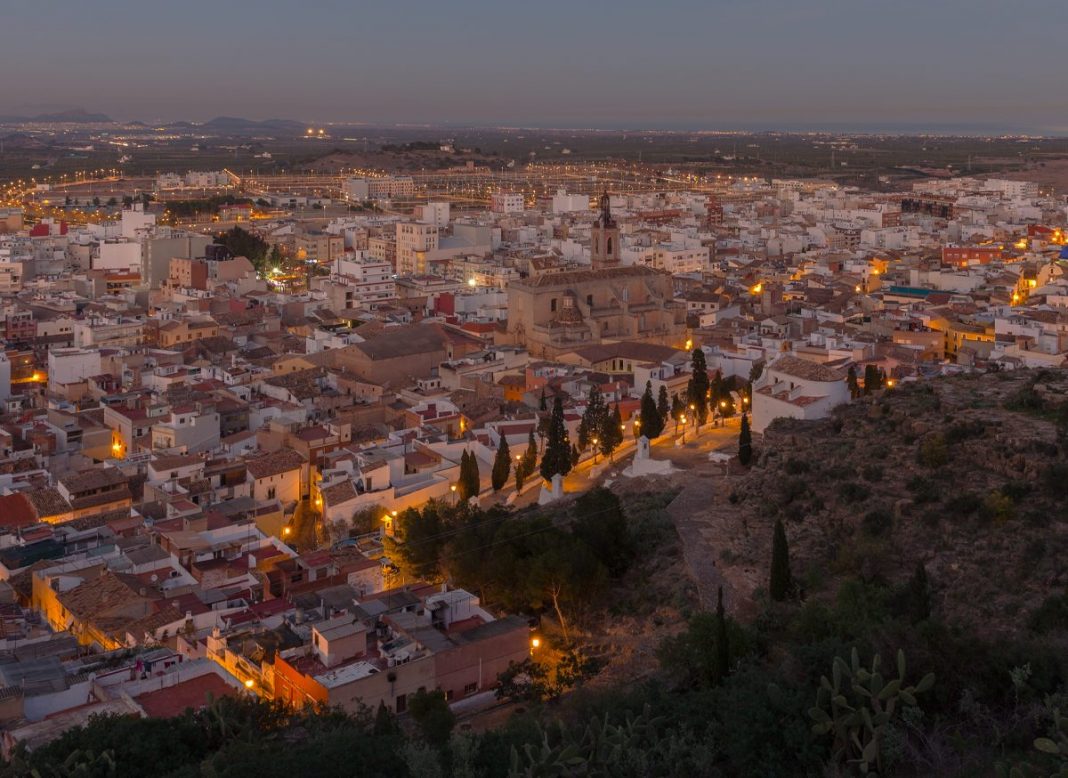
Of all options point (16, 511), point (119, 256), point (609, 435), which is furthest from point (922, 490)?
point (119, 256)

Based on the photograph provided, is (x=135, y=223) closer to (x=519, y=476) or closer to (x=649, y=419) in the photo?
(x=519, y=476)

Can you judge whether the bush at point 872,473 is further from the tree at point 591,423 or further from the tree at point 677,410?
the tree at point 677,410

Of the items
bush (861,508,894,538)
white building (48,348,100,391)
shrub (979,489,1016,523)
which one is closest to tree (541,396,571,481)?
bush (861,508,894,538)

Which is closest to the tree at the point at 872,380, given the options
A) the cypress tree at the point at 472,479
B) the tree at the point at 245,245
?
the cypress tree at the point at 472,479

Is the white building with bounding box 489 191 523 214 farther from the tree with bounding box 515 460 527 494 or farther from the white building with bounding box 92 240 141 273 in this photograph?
the tree with bounding box 515 460 527 494

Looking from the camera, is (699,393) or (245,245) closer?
(699,393)

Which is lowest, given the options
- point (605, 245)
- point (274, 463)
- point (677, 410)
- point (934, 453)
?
point (274, 463)

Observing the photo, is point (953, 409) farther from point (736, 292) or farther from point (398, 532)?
point (736, 292)
